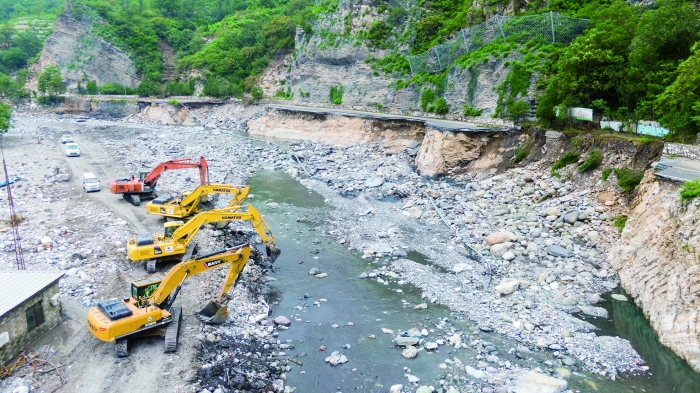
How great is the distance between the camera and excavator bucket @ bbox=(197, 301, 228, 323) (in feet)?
44.3

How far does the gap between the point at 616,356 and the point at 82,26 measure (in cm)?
9353

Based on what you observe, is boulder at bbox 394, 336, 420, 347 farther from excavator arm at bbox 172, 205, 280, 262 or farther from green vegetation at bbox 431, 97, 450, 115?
green vegetation at bbox 431, 97, 450, 115

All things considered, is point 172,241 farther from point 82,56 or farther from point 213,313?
point 82,56

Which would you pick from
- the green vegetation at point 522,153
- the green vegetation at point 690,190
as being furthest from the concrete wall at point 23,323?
the green vegetation at point 522,153

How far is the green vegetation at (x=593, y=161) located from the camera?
22328 millimetres

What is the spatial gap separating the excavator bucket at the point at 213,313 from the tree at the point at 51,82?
7309cm

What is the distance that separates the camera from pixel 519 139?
93.5 ft

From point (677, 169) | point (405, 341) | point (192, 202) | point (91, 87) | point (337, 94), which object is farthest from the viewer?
point (91, 87)

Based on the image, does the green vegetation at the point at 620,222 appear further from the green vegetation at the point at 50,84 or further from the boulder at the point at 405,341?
the green vegetation at the point at 50,84

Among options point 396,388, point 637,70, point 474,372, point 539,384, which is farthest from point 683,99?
point 396,388

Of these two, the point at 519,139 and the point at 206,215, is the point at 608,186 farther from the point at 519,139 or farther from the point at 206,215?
the point at 206,215

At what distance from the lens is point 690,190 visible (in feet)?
45.3

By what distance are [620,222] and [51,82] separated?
79.5 m

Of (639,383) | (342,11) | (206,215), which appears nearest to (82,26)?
(342,11)
